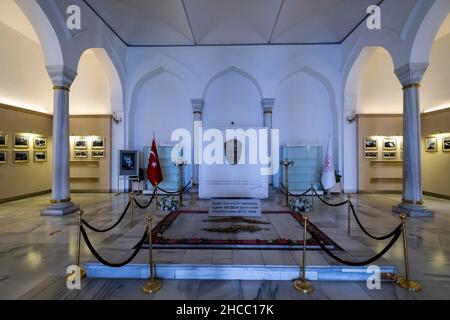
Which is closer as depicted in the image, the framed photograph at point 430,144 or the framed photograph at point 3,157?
the framed photograph at point 3,157

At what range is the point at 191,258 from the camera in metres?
3.58

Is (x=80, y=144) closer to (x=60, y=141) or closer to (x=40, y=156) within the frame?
(x=40, y=156)

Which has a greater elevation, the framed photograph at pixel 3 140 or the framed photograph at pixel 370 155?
the framed photograph at pixel 3 140

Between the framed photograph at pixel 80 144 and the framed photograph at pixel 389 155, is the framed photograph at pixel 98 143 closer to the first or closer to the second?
the framed photograph at pixel 80 144

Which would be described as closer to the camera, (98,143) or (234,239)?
(234,239)

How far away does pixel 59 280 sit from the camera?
10.4ft

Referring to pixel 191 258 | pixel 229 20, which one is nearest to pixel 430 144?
pixel 229 20

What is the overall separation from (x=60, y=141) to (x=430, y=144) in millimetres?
12850

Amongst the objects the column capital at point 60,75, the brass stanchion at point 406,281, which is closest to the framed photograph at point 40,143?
the column capital at point 60,75

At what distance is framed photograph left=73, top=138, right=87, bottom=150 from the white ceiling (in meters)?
4.63

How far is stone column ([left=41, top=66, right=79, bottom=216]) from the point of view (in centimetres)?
659

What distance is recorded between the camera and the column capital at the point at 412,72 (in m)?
6.29

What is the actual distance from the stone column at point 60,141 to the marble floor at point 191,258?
1.91 ft
